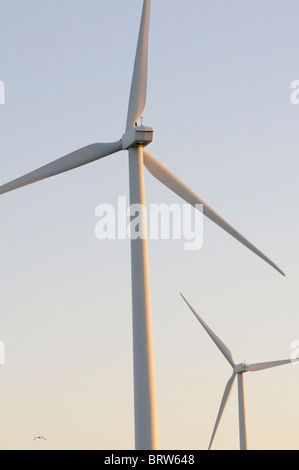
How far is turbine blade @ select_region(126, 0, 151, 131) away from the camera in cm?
4109

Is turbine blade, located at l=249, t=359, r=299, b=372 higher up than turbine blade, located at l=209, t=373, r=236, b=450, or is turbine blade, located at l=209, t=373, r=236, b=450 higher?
turbine blade, located at l=249, t=359, r=299, b=372

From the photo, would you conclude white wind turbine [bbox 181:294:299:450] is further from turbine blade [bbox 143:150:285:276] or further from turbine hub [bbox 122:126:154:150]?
turbine hub [bbox 122:126:154:150]

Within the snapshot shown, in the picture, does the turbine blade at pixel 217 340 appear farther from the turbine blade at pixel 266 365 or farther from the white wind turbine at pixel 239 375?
the turbine blade at pixel 266 365

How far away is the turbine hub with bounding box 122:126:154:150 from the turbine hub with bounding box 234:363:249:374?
4214 centimetres

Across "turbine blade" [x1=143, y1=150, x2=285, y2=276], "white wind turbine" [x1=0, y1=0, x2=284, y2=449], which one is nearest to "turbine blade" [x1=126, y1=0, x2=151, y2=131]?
"white wind turbine" [x1=0, y1=0, x2=284, y2=449]

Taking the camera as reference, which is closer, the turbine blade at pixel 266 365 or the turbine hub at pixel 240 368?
the turbine blade at pixel 266 365

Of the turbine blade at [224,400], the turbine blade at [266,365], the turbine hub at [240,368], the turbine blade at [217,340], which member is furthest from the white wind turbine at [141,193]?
the turbine hub at [240,368]

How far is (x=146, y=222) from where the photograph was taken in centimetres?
3684

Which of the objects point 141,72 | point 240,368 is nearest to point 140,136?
point 141,72

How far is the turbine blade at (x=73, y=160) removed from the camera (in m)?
40.0

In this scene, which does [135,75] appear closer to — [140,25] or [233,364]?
→ [140,25]

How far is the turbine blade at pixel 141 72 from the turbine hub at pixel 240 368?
40.5m
